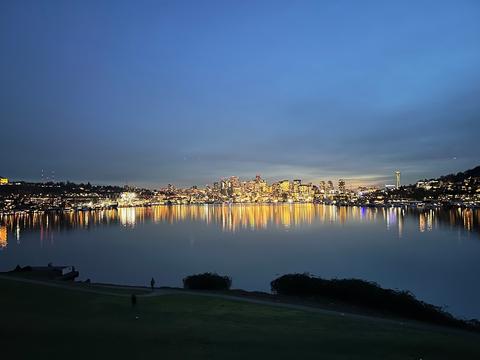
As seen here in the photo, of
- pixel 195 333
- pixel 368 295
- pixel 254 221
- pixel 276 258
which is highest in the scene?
pixel 195 333

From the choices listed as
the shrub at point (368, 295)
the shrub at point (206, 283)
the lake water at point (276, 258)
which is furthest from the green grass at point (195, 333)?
the lake water at point (276, 258)

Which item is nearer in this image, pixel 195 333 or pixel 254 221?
pixel 195 333

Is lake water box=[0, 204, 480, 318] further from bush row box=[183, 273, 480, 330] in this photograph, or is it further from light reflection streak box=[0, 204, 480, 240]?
light reflection streak box=[0, 204, 480, 240]

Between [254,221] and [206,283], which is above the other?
[206,283]

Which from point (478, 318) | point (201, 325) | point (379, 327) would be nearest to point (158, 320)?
point (201, 325)

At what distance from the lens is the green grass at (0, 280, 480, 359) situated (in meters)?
10.9

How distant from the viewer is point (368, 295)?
22.1 m

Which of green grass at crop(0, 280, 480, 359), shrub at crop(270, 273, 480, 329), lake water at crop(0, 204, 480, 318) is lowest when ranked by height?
lake water at crop(0, 204, 480, 318)

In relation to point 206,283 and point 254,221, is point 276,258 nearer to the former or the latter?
point 206,283

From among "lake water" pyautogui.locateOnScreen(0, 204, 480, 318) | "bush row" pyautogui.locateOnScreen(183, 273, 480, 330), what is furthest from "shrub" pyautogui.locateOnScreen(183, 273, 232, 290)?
"lake water" pyautogui.locateOnScreen(0, 204, 480, 318)

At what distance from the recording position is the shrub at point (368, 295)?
20203mm

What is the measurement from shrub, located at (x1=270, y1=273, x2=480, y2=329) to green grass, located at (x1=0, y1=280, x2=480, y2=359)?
209 inches

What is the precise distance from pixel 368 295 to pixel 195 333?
40.3 ft

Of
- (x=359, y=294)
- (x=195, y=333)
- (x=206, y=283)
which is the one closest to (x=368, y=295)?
(x=359, y=294)
